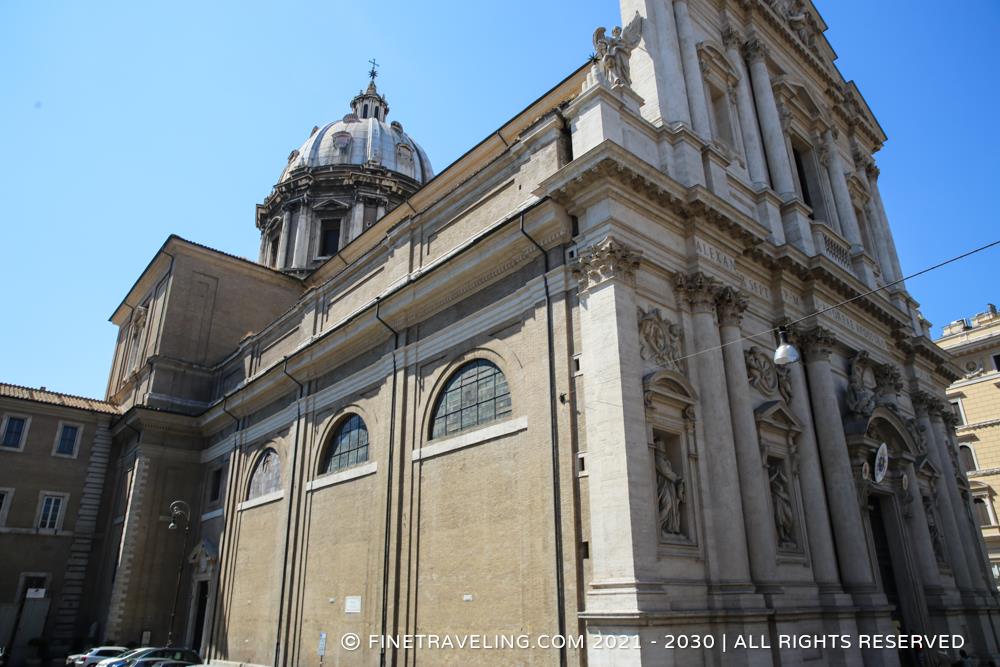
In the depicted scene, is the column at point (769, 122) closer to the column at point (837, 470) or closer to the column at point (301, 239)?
the column at point (837, 470)

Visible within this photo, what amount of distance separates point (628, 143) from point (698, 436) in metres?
6.29

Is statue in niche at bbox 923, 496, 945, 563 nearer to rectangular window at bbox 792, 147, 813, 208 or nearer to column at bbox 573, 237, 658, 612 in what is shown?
rectangular window at bbox 792, 147, 813, 208

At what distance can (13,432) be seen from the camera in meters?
28.5

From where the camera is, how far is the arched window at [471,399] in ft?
50.1

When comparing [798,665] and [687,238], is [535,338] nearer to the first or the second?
[687,238]

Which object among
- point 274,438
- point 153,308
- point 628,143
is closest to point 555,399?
point 628,143

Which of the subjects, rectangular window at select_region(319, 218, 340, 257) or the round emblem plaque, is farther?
rectangular window at select_region(319, 218, 340, 257)

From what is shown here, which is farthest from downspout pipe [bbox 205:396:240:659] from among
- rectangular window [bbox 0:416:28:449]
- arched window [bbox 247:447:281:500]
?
rectangular window [bbox 0:416:28:449]

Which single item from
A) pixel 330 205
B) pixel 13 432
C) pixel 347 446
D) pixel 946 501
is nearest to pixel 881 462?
pixel 946 501

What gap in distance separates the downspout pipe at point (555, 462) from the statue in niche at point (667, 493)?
69.4 inches

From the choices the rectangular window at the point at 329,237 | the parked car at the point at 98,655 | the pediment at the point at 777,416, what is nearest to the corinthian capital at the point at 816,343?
the pediment at the point at 777,416

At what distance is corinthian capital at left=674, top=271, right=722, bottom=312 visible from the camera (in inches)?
574

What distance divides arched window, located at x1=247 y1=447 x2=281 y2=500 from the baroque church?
14 cm

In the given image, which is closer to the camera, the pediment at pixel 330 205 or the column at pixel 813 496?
the column at pixel 813 496
